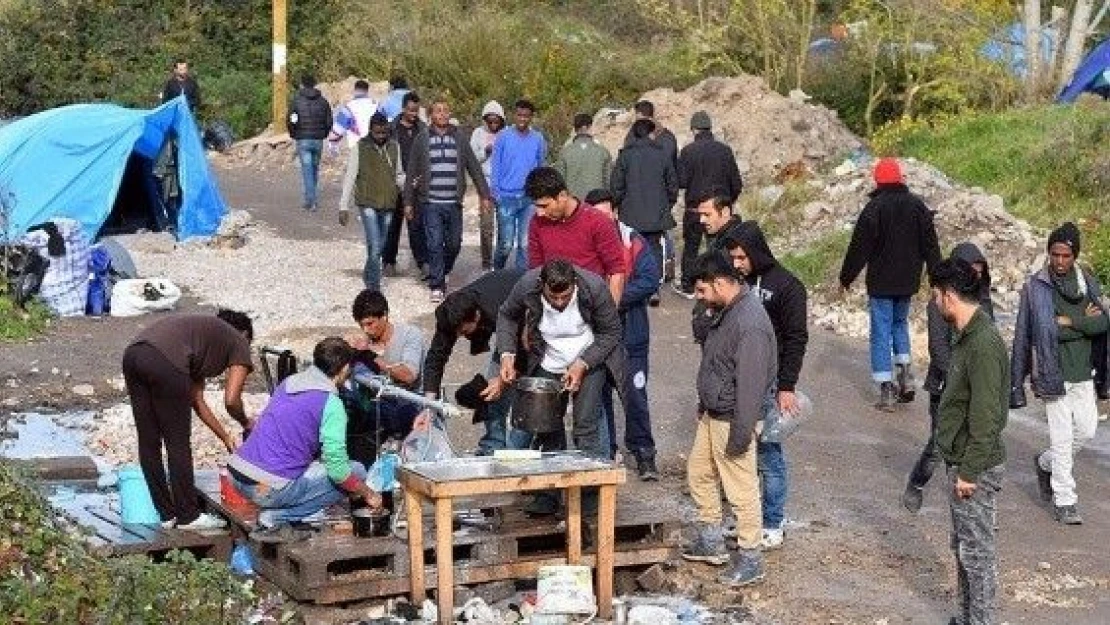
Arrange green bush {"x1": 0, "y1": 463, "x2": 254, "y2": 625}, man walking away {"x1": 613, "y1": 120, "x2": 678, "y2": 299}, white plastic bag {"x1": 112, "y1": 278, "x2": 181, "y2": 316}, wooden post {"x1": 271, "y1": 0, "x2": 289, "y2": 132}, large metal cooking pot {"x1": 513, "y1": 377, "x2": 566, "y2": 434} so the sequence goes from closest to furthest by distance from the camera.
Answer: green bush {"x1": 0, "y1": 463, "x2": 254, "y2": 625}
large metal cooking pot {"x1": 513, "y1": 377, "x2": 566, "y2": 434}
man walking away {"x1": 613, "y1": 120, "x2": 678, "y2": 299}
white plastic bag {"x1": 112, "y1": 278, "x2": 181, "y2": 316}
wooden post {"x1": 271, "y1": 0, "x2": 289, "y2": 132}

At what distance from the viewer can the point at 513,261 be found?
19000 mm

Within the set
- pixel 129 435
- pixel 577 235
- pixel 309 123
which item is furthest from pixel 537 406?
pixel 309 123

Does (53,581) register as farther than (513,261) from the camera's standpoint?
No

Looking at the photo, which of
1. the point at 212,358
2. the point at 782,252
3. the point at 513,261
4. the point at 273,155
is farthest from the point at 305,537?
the point at 273,155

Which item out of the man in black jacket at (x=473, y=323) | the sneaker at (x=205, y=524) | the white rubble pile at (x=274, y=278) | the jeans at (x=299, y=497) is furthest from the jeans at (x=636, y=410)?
the white rubble pile at (x=274, y=278)

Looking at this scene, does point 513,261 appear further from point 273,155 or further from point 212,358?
point 273,155

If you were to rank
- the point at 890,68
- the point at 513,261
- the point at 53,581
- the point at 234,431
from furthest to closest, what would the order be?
1. the point at 890,68
2. the point at 513,261
3. the point at 234,431
4. the point at 53,581

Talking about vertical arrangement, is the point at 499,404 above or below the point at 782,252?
above

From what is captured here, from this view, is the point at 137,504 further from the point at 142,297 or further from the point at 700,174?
the point at 700,174

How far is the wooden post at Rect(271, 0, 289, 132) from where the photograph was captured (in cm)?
3150

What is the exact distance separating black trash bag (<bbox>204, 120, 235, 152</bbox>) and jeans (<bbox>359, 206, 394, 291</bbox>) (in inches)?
624

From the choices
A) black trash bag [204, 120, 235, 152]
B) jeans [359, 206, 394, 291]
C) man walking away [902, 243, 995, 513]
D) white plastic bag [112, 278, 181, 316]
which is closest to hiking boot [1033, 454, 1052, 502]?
man walking away [902, 243, 995, 513]

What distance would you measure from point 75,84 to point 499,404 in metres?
27.8

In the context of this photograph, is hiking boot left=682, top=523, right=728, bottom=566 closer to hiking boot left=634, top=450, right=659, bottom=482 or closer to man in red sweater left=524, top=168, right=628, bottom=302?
man in red sweater left=524, top=168, right=628, bottom=302
